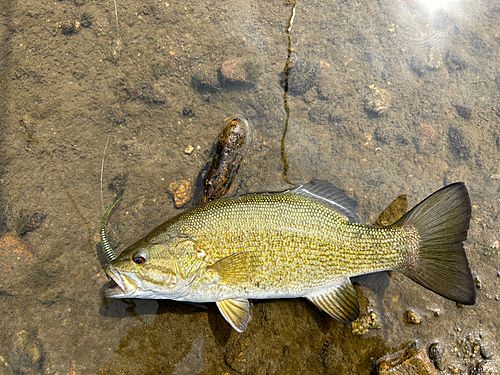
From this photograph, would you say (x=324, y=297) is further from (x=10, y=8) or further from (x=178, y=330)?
(x=10, y=8)

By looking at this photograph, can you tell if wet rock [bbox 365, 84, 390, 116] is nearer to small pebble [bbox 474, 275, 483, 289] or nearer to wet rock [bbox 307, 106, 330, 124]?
wet rock [bbox 307, 106, 330, 124]

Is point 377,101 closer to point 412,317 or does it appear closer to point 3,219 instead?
point 412,317

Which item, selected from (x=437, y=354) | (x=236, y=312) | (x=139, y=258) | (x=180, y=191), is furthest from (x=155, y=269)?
(x=437, y=354)

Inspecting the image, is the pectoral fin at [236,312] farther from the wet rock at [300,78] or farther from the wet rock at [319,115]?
the wet rock at [300,78]

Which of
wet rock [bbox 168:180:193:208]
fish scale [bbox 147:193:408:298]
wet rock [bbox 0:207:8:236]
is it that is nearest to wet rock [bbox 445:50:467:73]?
fish scale [bbox 147:193:408:298]

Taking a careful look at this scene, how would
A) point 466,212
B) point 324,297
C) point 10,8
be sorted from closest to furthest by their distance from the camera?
point 466,212 < point 324,297 < point 10,8

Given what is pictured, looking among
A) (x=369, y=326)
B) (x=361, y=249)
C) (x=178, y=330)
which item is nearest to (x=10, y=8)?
(x=178, y=330)
